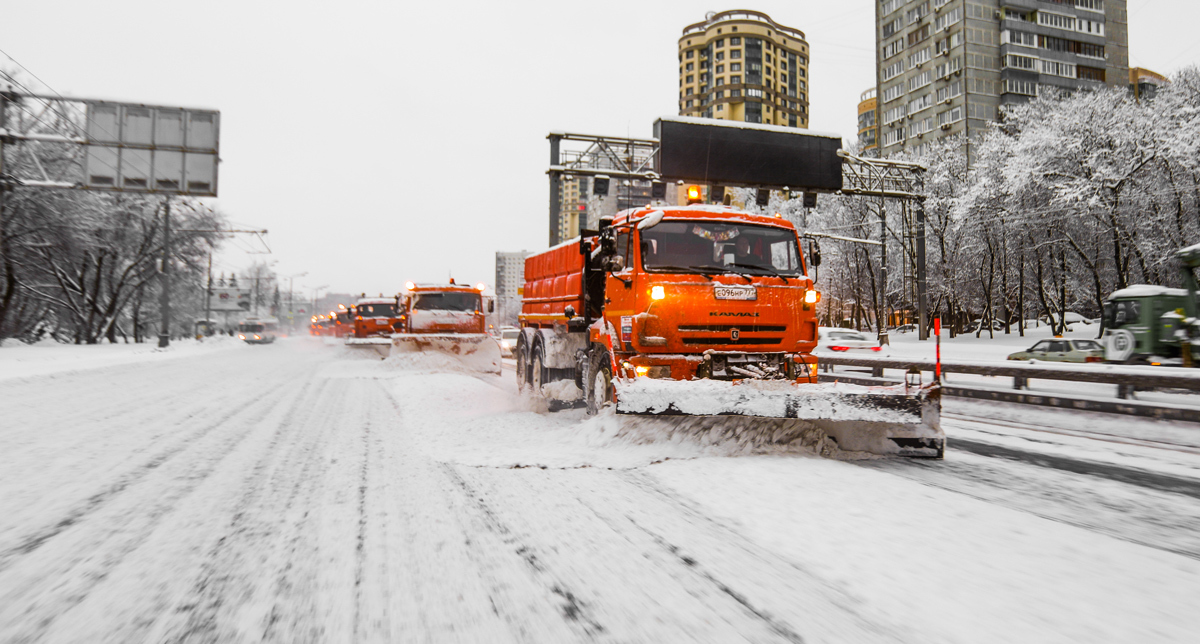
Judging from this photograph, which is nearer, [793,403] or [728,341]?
[793,403]

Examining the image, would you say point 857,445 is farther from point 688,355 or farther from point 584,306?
point 584,306

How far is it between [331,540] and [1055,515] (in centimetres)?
451

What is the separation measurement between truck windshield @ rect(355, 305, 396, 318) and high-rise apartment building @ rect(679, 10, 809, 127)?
101 m

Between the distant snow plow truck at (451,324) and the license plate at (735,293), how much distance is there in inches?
450

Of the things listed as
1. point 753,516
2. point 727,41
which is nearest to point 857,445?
point 753,516

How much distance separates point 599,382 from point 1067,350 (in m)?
19.7

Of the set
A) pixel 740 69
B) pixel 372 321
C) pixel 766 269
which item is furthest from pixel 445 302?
pixel 740 69

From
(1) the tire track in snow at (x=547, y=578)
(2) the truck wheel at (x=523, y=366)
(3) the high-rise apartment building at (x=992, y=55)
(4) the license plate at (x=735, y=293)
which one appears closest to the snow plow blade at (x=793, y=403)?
(4) the license plate at (x=735, y=293)

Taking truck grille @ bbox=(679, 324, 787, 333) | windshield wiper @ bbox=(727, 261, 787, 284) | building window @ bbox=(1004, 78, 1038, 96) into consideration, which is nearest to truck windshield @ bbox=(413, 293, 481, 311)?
windshield wiper @ bbox=(727, 261, 787, 284)

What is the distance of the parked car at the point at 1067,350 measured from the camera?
20.1m

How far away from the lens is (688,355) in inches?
273

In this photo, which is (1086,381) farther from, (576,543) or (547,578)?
(547,578)

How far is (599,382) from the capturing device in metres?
7.95

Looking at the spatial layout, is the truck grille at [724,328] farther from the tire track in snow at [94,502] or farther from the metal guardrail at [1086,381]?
the tire track in snow at [94,502]
